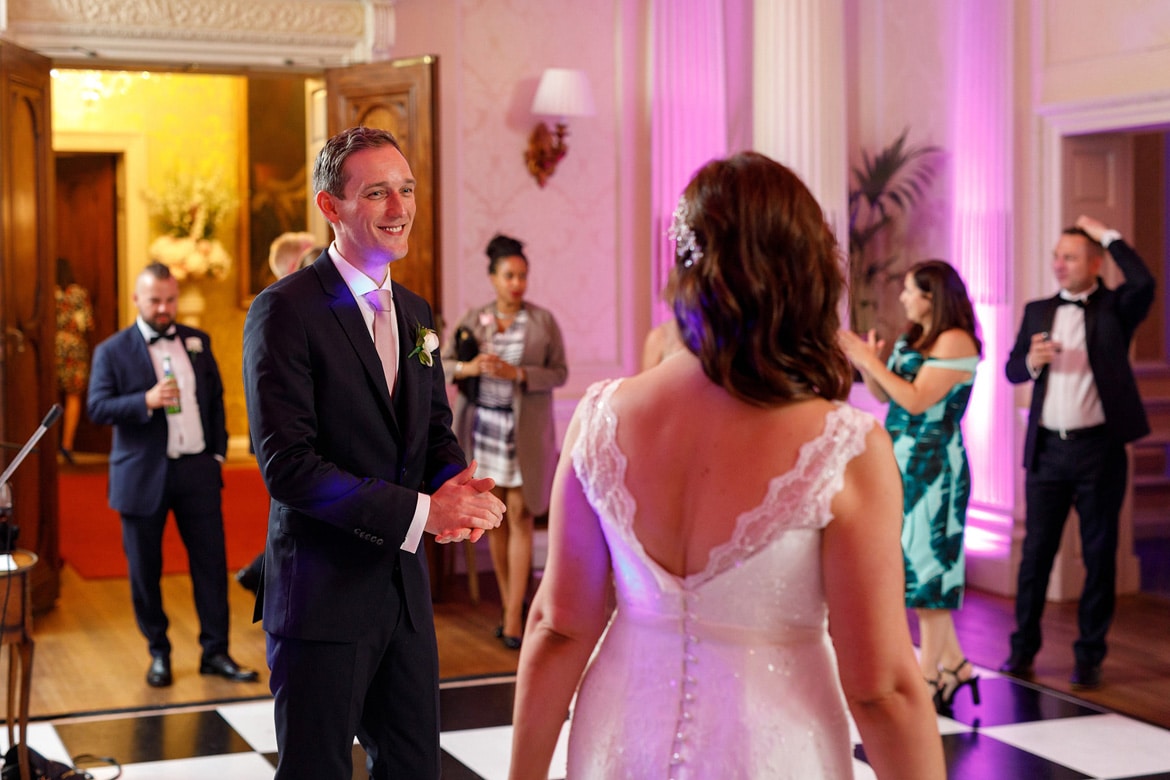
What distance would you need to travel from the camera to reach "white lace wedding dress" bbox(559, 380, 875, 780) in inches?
66.0

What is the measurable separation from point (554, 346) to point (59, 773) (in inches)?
117

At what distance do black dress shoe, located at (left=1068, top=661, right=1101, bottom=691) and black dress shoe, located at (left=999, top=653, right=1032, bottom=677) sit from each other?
189 mm

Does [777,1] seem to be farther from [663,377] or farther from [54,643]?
[663,377]

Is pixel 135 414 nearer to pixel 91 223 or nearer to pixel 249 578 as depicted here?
pixel 249 578

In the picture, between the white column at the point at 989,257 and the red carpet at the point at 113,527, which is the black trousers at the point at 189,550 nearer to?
the red carpet at the point at 113,527

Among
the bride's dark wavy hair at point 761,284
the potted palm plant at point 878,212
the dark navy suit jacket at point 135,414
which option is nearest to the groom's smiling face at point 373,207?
the bride's dark wavy hair at point 761,284

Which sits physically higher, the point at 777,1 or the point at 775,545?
the point at 777,1

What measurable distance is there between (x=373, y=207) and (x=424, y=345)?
29 cm

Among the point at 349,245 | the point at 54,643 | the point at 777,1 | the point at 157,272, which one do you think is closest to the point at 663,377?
the point at 349,245

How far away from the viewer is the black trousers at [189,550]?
5.50m

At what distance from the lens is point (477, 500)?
8.50 ft

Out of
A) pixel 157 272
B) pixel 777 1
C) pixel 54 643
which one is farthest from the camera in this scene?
pixel 777 1

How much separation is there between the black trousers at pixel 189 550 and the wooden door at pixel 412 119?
5.73ft

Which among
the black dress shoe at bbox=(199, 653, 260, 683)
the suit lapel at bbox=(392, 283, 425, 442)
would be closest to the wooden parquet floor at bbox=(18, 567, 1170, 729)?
the black dress shoe at bbox=(199, 653, 260, 683)
